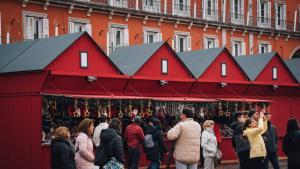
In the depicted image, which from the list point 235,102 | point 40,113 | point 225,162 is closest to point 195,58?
point 235,102

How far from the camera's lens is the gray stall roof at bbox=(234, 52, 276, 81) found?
28.7 metres

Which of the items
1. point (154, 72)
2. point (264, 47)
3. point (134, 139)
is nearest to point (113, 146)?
point (134, 139)

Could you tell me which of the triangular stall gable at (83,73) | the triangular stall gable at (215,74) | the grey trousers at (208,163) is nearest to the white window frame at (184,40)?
the triangular stall gable at (215,74)

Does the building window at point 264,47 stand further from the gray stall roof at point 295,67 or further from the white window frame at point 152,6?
the gray stall roof at point 295,67

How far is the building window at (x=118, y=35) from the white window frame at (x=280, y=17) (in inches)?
632

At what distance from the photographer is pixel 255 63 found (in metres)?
29.7

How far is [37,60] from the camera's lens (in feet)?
66.4

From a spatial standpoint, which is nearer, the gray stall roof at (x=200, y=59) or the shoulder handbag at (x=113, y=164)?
the shoulder handbag at (x=113, y=164)

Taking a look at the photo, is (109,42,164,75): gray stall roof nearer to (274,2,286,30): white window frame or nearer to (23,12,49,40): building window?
(23,12,49,40): building window

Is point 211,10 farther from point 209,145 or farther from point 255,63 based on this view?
point 209,145

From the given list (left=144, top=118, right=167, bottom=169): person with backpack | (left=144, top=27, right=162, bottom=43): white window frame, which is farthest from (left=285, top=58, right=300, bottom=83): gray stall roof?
(left=144, top=118, right=167, bottom=169): person with backpack

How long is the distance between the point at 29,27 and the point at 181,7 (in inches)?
488

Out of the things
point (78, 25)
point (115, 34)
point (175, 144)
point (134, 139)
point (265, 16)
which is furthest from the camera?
point (265, 16)

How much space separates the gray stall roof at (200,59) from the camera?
85.5 ft
